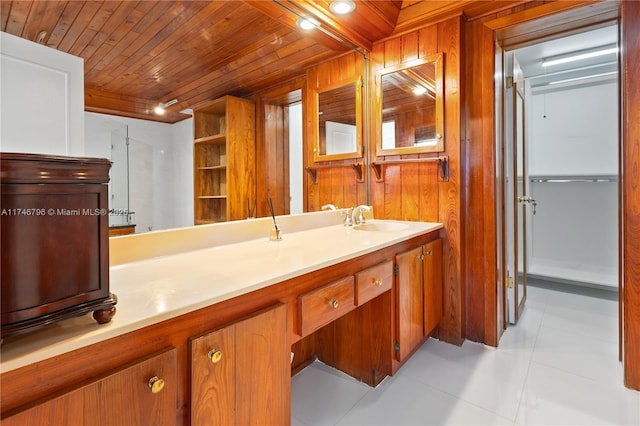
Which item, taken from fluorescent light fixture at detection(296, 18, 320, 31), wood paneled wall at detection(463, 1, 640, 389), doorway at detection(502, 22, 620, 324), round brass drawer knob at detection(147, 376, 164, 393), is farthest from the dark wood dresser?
doorway at detection(502, 22, 620, 324)

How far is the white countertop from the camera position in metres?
0.58

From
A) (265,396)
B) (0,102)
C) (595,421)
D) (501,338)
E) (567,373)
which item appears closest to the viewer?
(0,102)

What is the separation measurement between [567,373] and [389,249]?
1.29 meters

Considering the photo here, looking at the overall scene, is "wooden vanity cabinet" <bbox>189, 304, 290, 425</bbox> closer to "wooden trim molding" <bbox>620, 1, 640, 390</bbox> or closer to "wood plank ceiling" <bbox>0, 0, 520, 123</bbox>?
"wood plank ceiling" <bbox>0, 0, 520, 123</bbox>

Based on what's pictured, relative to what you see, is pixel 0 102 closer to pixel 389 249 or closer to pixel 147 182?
pixel 147 182

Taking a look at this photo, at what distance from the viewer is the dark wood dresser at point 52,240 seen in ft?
1.68

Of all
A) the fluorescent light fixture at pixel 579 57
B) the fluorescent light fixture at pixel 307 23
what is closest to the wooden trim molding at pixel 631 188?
the fluorescent light fixture at pixel 579 57

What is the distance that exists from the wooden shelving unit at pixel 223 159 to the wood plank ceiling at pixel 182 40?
74 millimetres

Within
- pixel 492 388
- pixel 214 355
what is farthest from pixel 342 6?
pixel 492 388

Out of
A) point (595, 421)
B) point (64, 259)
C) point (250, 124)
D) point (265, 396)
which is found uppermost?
point (250, 124)

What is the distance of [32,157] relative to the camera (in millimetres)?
537

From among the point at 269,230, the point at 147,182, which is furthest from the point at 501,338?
the point at 147,182

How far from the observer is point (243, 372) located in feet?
2.87

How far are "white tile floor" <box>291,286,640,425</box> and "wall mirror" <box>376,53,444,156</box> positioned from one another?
1369 millimetres
